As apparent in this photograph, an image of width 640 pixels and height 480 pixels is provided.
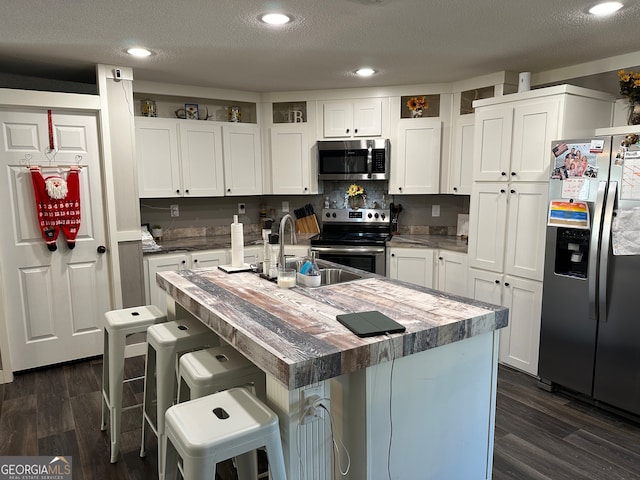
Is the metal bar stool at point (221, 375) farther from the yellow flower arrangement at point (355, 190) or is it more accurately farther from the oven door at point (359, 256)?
the yellow flower arrangement at point (355, 190)

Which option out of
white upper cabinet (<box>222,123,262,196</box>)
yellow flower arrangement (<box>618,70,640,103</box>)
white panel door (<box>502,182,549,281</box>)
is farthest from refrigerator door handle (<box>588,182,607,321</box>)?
white upper cabinet (<box>222,123,262,196</box>)

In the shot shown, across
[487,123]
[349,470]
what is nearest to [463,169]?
[487,123]

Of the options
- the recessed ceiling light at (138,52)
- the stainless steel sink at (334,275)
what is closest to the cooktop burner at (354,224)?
the stainless steel sink at (334,275)

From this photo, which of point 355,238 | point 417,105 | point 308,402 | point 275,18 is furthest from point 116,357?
point 417,105

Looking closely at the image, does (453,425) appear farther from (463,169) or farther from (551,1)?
(463,169)

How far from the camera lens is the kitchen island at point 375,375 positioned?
59.1 inches

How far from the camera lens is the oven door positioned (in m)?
4.14

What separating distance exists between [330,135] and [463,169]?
133 centimetres

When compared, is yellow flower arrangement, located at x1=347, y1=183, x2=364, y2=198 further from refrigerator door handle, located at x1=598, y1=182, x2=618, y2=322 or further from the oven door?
refrigerator door handle, located at x1=598, y1=182, x2=618, y2=322

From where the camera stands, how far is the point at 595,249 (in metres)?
2.67

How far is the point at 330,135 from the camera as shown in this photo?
441cm

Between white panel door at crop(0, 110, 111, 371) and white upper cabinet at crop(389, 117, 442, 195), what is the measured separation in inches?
104

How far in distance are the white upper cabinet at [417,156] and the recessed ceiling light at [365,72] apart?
0.68 meters
